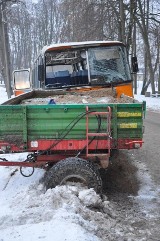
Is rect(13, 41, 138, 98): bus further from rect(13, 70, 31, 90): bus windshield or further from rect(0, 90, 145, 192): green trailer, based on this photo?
rect(13, 70, 31, 90): bus windshield

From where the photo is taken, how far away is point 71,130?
19.2ft

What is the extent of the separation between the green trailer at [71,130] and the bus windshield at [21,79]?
11.6 metres

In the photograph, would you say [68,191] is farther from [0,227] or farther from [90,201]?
[0,227]

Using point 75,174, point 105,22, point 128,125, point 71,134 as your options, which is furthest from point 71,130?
point 105,22

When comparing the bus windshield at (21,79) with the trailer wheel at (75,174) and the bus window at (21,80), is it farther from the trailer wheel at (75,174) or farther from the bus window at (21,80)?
the trailer wheel at (75,174)

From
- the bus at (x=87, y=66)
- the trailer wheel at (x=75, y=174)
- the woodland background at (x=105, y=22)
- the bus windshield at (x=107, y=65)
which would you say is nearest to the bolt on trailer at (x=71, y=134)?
the trailer wheel at (x=75, y=174)

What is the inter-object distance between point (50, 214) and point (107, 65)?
551 centimetres

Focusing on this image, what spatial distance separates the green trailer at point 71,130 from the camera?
575 cm

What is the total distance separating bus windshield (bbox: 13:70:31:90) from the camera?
57.3ft

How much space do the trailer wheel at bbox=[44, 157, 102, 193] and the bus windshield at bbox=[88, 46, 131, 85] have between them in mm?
4277

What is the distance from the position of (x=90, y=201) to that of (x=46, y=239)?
112cm

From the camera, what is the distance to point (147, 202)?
594cm

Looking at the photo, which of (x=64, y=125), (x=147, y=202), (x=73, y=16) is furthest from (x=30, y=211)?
(x=73, y=16)

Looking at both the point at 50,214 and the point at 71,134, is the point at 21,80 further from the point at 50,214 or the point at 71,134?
the point at 50,214
